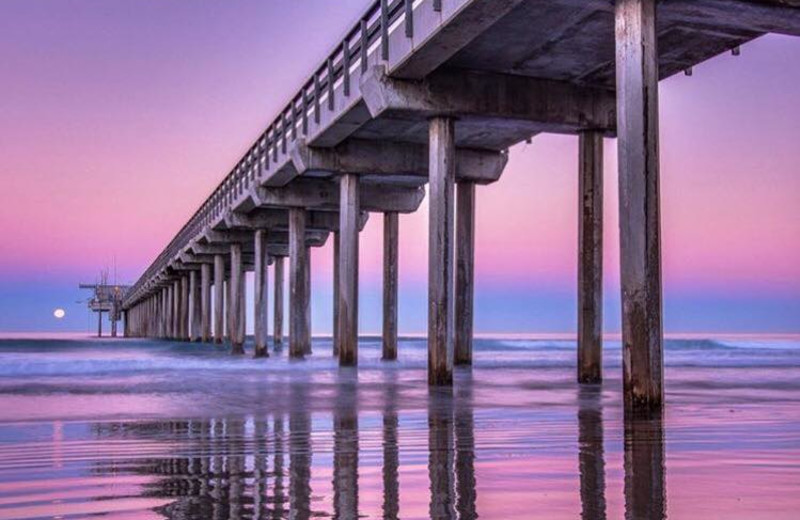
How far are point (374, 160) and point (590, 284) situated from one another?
7563 mm

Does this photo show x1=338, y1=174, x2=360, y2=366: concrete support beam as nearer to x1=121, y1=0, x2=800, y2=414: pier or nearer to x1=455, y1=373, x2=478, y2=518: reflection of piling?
x1=121, y1=0, x2=800, y2=414: pier

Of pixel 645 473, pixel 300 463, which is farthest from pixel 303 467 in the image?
pixel 645 473

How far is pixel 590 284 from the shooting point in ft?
53.3

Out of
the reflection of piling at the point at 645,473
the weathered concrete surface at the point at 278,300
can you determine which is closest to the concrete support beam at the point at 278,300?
the weathered concrete surface at the point at 278,300

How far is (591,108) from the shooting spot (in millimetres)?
17125

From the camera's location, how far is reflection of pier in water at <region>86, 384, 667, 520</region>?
3.52 metres

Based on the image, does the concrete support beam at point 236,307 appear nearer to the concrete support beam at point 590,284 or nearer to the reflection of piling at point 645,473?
the concrete support beam at point 590,284

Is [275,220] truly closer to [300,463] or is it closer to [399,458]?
[399,458]

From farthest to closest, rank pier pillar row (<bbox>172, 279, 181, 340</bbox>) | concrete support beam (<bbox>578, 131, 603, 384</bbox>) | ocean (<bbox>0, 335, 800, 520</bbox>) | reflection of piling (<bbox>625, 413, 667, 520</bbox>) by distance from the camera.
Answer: pier pillar row (<bbox>172, 279, 181, 340</bbox>)
concrete support beam (<bbox>578, 131, 603, 384</bbox>)
ocean (<bbox>0, 335, 800, 520</bbox>)
reflection of piling (<bbox>625, 413, 667, 520</bbox>)

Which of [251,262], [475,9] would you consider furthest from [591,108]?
[251,262]

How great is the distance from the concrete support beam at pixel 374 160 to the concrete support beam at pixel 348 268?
523mm

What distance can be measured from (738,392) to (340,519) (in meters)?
11.3

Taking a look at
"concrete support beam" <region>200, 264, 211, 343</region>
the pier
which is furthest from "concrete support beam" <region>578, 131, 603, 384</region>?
"concrete support beam" <region>200, 264, 211, 343</region>

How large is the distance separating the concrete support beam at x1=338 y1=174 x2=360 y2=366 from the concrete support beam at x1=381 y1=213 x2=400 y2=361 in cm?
492
